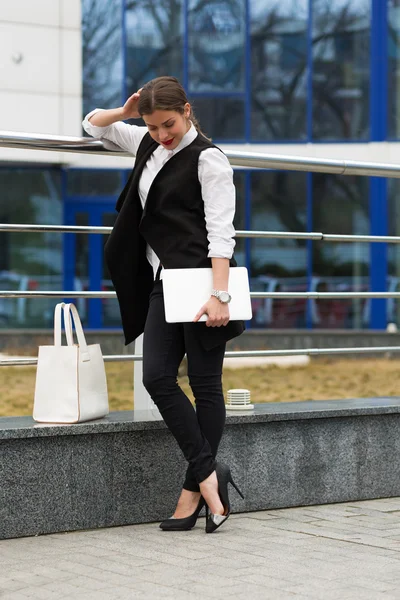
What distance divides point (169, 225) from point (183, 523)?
1.23m

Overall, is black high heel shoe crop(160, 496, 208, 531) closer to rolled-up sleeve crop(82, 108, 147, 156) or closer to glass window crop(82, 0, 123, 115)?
rolled-up sleeve crop(82, 108, 147, 156)

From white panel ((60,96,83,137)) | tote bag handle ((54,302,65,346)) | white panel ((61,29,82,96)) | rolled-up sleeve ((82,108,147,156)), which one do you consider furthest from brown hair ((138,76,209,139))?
white panel ((61,29,82,96))

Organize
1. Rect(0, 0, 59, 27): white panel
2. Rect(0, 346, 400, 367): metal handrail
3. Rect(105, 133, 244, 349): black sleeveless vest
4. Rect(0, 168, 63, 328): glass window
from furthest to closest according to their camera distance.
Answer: Rect(0, 168, 63, 328): glass window → Rect(0, 0, 59, 27): white panel → Rect(0, 346, 400, 367): metal handrail → Rect(105, 133, 244, 349): black sleeveless vest

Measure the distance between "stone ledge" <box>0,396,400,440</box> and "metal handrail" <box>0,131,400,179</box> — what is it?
1.17m

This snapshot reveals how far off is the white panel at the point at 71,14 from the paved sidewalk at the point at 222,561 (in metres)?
19.1

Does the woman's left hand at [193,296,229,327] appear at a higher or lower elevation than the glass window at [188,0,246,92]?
lower

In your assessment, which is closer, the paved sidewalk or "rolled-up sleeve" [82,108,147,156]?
the paved sidewalk

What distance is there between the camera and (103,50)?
→ 78.8 feet

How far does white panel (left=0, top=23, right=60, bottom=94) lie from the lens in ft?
73.7

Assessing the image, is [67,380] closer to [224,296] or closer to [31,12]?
[224,296]

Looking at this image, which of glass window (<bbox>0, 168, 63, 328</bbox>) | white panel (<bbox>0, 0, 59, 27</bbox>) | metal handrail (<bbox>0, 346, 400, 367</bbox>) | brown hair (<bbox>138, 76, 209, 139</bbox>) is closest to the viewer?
brown hair (<bbox>138, 76, 209, 139</bbox>)

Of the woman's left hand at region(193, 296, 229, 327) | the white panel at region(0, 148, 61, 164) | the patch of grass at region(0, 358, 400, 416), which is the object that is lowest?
the patch of grass at region(0, 358, 400, 416)

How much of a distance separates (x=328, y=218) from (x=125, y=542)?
19.8 metres

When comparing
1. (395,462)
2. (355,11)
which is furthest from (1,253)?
(395,462)
